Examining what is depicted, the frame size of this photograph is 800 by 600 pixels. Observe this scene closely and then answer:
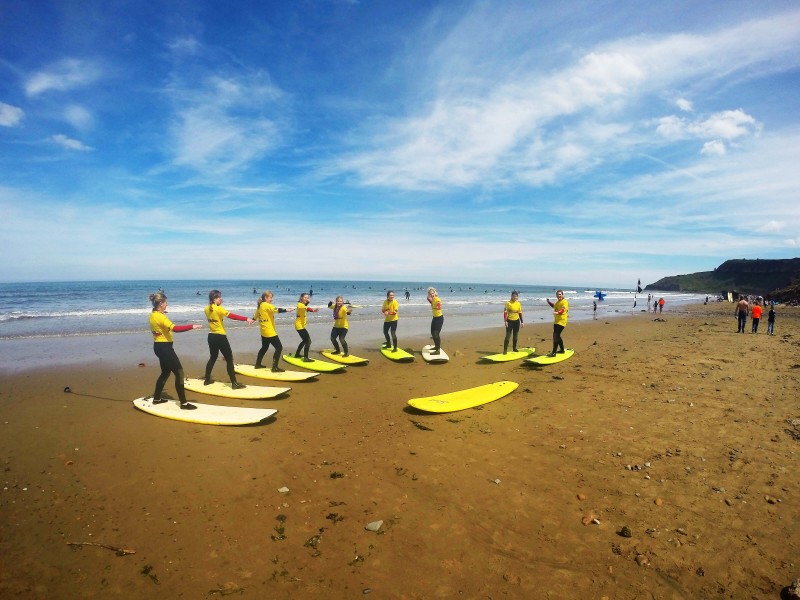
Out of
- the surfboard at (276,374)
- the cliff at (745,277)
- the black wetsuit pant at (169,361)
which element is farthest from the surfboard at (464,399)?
the cliff at (745,277)

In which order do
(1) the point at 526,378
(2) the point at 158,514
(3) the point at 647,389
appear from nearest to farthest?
(2) the point at 158,514, (3) the point at 647,389, (1) the point at 526,378

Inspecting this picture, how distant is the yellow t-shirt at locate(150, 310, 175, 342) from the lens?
23.2 ft

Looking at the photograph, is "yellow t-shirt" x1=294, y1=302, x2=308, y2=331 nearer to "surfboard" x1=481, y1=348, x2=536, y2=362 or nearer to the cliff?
"surfboard" x1=481, y1=348, x2=536, y2=362

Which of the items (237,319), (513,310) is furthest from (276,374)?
(513,310)

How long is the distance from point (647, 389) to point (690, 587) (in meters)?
6.18

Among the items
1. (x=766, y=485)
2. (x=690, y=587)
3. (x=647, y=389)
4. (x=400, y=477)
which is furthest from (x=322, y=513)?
(x=647, y=389)

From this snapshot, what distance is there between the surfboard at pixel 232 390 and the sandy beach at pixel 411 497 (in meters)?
0.20

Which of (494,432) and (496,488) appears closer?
(496,488)

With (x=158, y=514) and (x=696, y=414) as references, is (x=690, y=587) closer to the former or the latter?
(x=696, y=414)

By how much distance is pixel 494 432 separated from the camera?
21.7 feet

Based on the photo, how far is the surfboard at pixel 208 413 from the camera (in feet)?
22.6

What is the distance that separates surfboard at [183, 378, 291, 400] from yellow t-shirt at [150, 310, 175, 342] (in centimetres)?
198

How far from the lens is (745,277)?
3206 inches

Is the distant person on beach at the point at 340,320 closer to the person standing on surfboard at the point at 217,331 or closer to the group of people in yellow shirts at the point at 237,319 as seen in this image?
the group of people in yellow shirts at the point at 237,319
